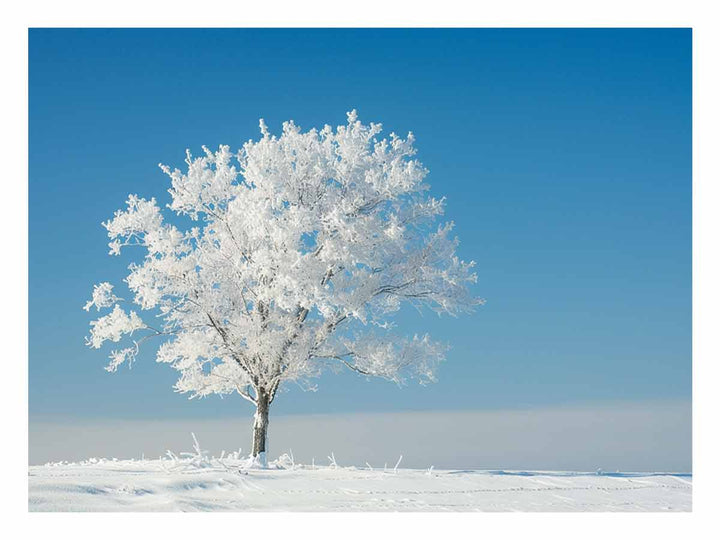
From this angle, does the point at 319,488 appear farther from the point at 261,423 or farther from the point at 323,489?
the point at 261,423

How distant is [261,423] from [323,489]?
469 centimetres

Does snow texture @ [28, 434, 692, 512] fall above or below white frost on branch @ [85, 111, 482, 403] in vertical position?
below

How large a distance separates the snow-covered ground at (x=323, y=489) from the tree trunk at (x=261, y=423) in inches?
25.2

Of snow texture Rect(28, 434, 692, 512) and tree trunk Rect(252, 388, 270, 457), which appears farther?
tree trunk Rect(252, 388, 270, 457)

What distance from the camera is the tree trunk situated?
22.2 metres

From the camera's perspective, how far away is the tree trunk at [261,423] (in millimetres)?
22172

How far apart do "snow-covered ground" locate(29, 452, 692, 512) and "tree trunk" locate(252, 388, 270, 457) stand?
64cm

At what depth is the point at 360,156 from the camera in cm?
2252

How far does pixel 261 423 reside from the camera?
22375mm

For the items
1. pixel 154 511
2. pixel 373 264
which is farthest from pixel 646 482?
pixel 154 511

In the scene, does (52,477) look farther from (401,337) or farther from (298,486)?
(401,337)

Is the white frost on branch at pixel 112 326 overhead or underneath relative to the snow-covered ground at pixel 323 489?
overhead

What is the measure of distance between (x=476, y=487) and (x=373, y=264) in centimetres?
635

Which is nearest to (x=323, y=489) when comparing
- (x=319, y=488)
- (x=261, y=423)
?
(x=319, y=488)
